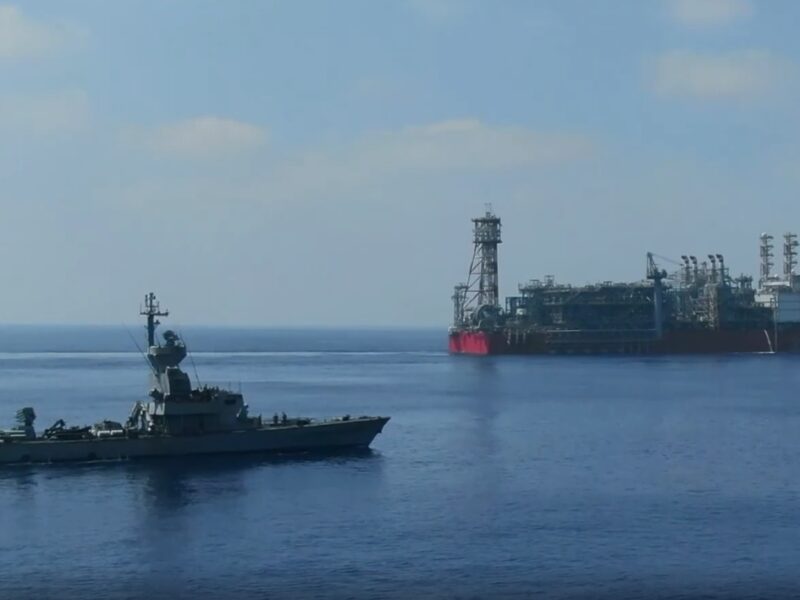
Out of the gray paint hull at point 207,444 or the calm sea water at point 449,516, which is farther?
the gray paint hull at point 207,444

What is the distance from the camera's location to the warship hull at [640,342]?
18975 centimetres

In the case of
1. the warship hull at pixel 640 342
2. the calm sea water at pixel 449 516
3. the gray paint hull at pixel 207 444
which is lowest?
the calm sea water at pixel 449 516

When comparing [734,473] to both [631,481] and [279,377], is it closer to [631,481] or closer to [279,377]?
[631,481]

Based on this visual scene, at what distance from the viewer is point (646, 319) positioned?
626 ft

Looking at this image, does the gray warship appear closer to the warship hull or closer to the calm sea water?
the calm sea water

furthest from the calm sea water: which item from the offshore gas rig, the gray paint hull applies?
the offshore gas rig

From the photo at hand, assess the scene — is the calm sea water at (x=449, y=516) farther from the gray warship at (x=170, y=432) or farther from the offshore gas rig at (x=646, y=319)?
the offshore gas rig at (x=646, y=319)

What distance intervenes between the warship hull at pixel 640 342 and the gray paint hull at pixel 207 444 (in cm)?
11825

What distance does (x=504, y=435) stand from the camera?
3258 inches

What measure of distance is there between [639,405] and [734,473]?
40389mm

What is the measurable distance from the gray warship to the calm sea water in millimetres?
1356

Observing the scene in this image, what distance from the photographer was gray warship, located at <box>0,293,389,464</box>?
66.6 m

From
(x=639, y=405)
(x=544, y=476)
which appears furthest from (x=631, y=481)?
(x=639, y=405)

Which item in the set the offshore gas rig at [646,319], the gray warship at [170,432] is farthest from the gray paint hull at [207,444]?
the offshore gas rig at [646,319]
